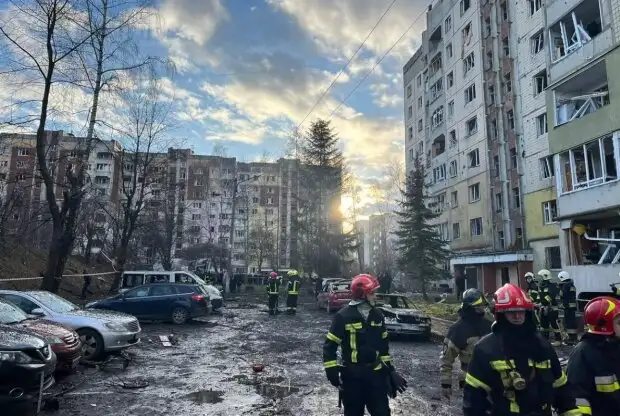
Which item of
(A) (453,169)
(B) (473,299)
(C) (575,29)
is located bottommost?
(B) (473,299)

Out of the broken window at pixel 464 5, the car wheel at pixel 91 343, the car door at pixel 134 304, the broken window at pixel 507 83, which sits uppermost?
the broken window at pixel 464 5

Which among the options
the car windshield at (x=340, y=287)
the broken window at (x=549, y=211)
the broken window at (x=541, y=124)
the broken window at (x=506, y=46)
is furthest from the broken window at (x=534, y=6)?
the car windshield at (x=340, y=287)

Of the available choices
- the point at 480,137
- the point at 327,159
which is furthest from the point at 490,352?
Answer: the point at 327,159

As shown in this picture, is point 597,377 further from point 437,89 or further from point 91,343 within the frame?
point 437,89

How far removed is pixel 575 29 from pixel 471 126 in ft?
59.0

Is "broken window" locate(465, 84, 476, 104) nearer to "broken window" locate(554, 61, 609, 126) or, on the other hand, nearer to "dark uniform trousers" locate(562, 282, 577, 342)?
"broken window" locate(554, 61, 609, 126)

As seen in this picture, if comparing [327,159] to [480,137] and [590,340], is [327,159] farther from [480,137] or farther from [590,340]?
[590,340]

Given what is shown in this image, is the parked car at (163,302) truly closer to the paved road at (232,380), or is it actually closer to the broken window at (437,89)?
the paved road at (232,380)

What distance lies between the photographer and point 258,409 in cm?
659

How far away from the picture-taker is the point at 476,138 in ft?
114

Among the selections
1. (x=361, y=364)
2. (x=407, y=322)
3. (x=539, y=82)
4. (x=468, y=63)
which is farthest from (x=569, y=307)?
(x=468, y=63)

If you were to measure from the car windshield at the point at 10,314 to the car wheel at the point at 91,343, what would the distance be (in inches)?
57.5

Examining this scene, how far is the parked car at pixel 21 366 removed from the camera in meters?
5.61

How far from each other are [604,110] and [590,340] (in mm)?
16183
